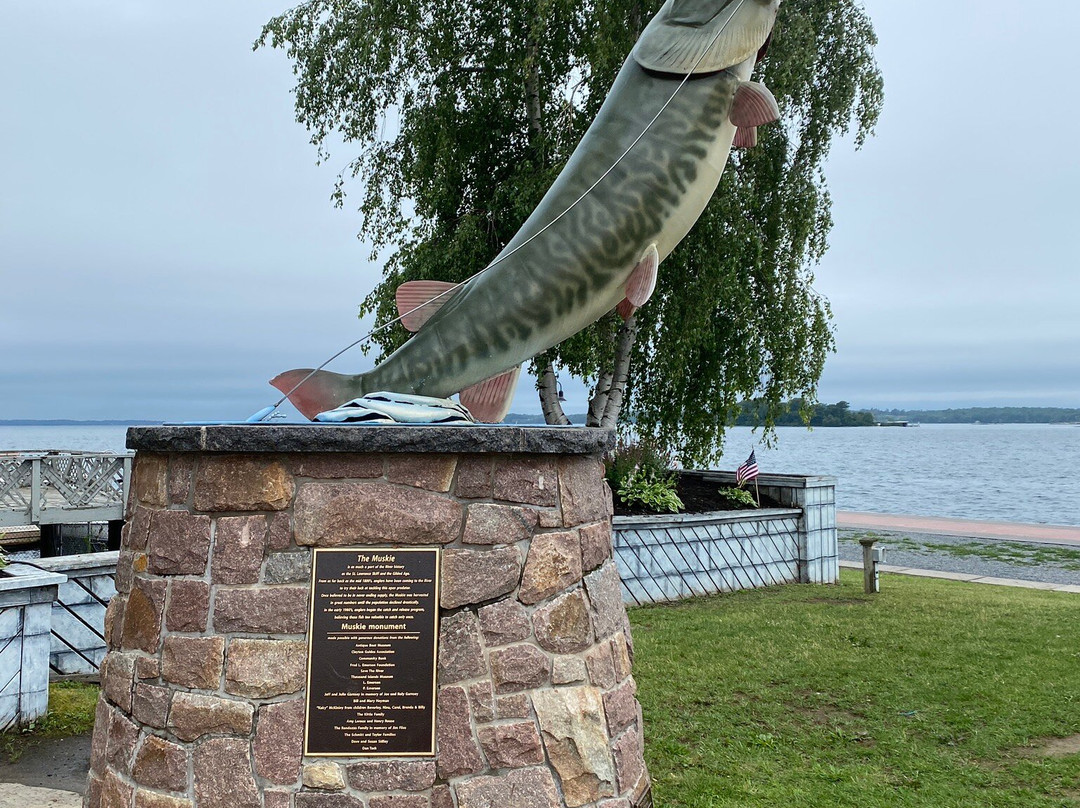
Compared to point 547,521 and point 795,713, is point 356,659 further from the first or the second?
point 795,713

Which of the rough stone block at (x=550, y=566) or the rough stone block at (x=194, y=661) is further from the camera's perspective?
the rough stone block at (x=550, y=566)

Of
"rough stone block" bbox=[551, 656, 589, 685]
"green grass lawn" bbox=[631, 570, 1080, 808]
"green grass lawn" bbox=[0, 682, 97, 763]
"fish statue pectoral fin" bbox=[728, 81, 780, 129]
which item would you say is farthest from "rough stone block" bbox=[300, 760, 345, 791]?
"fish statue pectoral fin" bbox=[728, 81, 780, 129]

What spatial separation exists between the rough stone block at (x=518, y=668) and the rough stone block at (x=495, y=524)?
0.43 meters

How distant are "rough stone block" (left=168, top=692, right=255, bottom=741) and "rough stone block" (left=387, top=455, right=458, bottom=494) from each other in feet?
3.39

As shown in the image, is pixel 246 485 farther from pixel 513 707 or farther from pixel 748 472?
pixel 748 472

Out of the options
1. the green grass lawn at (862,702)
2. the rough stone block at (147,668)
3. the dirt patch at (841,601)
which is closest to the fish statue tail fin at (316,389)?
the rough stone block at (147,668)

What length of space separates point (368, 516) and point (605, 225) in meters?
1.83

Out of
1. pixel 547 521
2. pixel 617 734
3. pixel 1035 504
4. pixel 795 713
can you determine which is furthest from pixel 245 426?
pixel 1035 504

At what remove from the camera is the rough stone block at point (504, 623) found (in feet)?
11.2

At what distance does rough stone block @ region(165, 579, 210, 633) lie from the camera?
132 inches

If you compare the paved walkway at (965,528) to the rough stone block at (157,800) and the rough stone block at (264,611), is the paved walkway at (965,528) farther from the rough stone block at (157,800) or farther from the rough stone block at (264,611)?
the rough stone block at (157,800)

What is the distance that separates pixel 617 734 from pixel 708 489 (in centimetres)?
938

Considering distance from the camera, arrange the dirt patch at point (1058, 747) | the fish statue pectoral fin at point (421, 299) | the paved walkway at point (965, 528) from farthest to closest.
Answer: the paved walkway at point (965, 528), the dirt patch at point (1058, 747), the fish statue pectoral fin at point (421, 299)

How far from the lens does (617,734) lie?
12.2 feet
